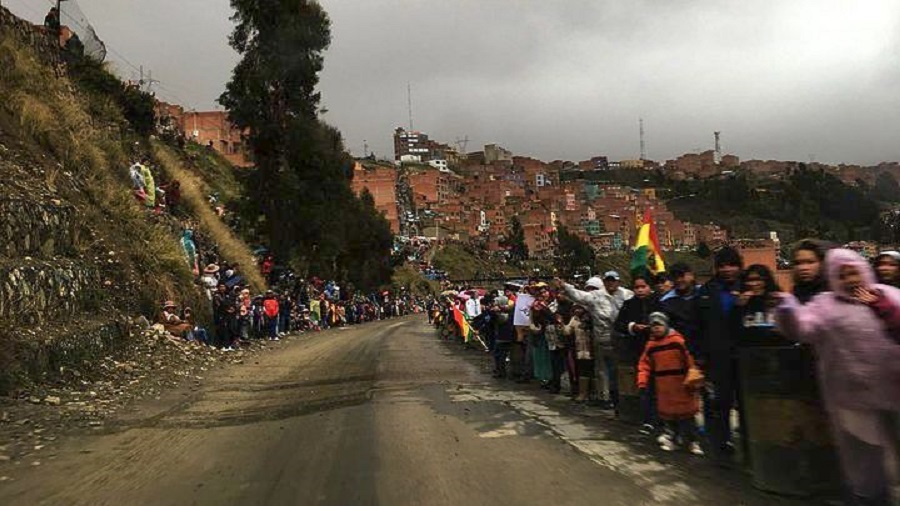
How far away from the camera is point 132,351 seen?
15.2 m

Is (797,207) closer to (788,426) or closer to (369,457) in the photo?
(788,426)

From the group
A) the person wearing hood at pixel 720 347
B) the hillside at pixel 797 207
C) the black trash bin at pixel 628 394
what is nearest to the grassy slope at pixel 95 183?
the black trash bin at pixel 628 394

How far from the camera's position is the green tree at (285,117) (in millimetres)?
38344

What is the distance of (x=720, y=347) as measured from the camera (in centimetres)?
682

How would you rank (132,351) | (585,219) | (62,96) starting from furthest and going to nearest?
(585,219)
(62,96)
(132,351)

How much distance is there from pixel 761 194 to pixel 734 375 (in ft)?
201

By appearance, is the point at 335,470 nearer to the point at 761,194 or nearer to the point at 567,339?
the point at 567,339

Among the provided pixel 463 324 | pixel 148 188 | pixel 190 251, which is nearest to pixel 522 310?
pixel 463 324

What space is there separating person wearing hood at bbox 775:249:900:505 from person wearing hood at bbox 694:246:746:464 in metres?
1.57

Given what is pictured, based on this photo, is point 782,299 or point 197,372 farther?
point 197,372

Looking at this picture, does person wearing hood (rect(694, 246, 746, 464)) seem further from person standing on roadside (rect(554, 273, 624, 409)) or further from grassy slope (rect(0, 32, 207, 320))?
grassy slope (rect(0, 32, 207, 320))

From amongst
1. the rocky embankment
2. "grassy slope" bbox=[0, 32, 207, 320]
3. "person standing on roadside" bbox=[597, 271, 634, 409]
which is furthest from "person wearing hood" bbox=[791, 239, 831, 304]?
"grassy slope" bbox=[0, 32, 207, 320]

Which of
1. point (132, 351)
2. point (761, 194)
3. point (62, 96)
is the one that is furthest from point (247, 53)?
point (761, 194)

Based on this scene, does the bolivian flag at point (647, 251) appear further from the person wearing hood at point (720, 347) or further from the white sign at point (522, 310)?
the person wearing hood at point (720, 347)
